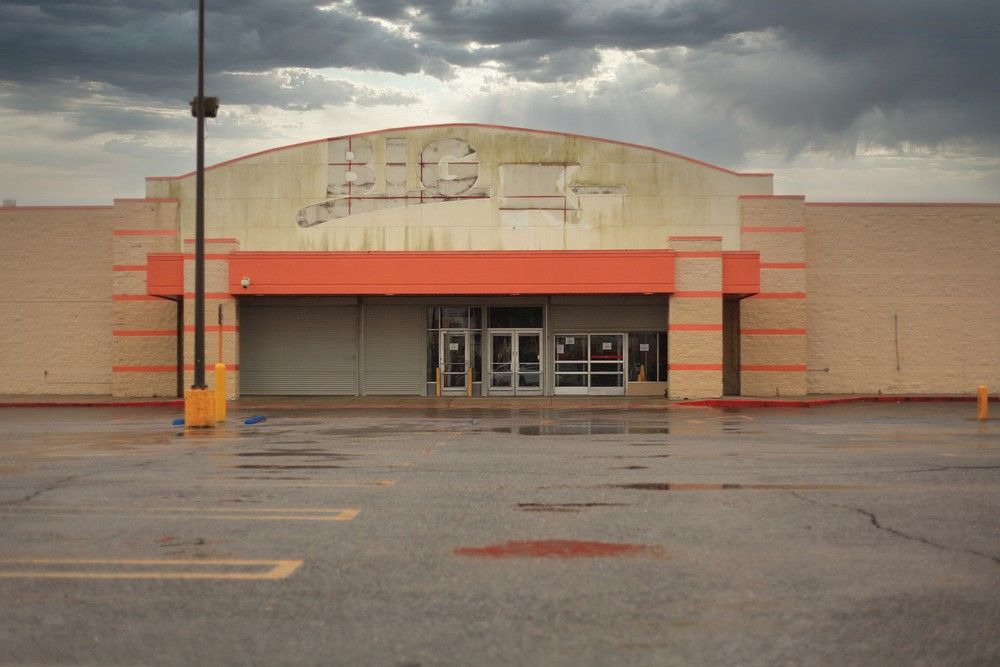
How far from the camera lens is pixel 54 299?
123 ft

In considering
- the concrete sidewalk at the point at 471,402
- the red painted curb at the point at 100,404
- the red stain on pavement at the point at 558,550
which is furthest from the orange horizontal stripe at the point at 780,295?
the red stain on pavement at the point at 558,550

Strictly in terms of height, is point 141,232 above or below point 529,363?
above

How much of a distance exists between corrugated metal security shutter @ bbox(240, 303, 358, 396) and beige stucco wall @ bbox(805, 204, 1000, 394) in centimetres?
1522

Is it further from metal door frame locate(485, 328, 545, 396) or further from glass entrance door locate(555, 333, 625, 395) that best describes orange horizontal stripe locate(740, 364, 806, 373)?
metal door frame locate(485, 328, 545, 396)

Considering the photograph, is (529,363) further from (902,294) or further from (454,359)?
(902,294)

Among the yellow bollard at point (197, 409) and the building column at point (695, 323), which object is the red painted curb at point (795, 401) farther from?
the yellow bollard at point (197, 409)

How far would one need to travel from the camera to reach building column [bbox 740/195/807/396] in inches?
1419

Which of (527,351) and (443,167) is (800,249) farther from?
(443,167)

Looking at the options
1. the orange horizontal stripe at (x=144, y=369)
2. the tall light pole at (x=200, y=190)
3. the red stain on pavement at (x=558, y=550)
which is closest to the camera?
the red stain on pavement at (x=558, y=550)

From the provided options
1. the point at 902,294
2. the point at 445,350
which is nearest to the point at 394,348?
the point at 445,350

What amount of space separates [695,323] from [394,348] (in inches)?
386

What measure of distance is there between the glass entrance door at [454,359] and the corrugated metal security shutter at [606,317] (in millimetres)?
2997

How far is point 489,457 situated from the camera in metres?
16.0

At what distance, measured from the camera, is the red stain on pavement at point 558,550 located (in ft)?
27.8
